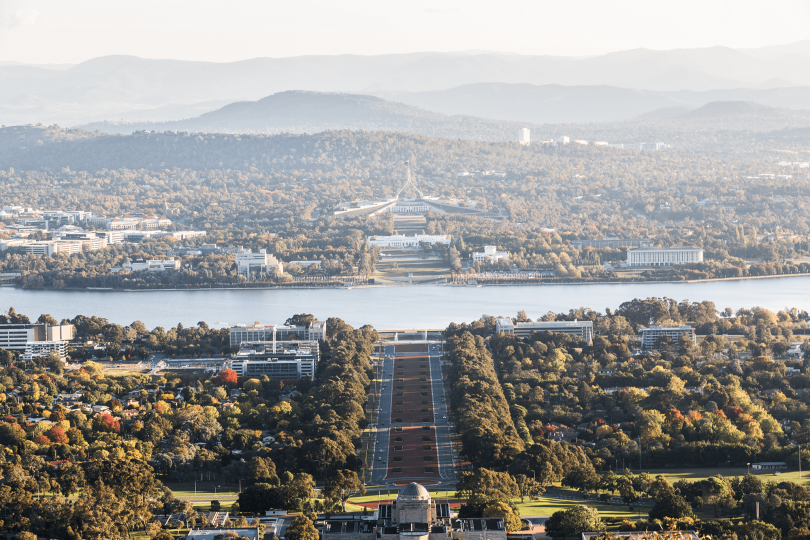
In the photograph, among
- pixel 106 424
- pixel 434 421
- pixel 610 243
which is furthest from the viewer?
pixel 610 243

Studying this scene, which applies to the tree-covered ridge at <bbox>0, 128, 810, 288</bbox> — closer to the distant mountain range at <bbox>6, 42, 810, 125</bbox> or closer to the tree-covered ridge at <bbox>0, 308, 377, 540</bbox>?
the tree-covered ridge at <bbox>0, 308, 377, 540</bbox>

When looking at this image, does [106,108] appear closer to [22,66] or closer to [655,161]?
[22,66]

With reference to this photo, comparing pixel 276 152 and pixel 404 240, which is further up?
pixel 276 152

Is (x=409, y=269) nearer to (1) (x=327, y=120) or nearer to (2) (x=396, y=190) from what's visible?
(2) (x=396, y=190)

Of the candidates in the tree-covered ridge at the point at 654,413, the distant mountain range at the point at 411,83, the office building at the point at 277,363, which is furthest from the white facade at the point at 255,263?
the distant mountain range at the point at 411,83

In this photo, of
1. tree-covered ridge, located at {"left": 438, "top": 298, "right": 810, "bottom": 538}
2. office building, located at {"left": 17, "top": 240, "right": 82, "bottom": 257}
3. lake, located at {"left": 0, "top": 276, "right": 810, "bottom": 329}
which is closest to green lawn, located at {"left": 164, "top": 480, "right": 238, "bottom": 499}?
tree-covered ridge, located at {"left": 438, "top": 298, "right": 810, "bottom": 538}

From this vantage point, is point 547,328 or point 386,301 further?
point 386,301

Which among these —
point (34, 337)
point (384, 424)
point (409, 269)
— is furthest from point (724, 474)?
point (409, 269)
